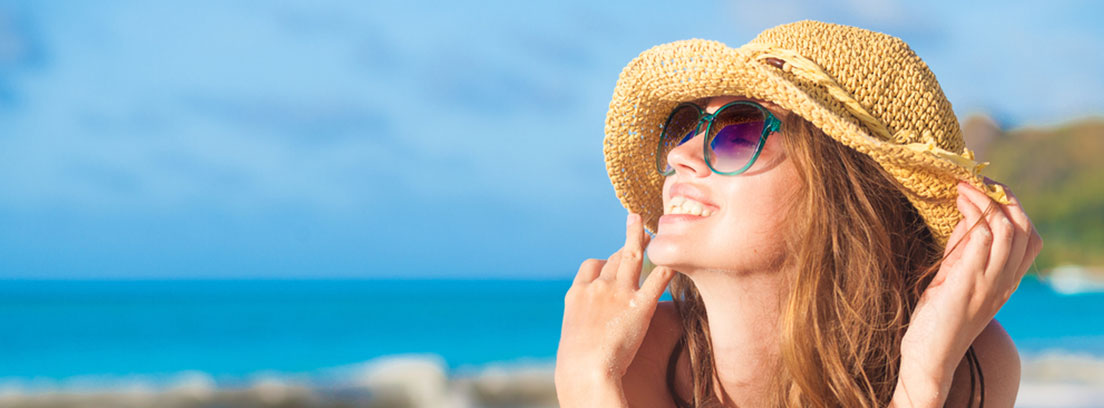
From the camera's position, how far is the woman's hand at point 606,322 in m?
2.28

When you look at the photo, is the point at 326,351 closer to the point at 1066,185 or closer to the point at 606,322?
the point at 606,322

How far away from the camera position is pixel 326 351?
20984 millimetres

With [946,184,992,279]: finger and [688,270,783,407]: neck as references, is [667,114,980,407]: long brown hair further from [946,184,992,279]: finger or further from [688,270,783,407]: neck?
[946,184,992,279]: finger

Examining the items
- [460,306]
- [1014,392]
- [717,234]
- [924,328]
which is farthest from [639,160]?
[460,306]

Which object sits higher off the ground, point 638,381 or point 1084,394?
point 1084,394

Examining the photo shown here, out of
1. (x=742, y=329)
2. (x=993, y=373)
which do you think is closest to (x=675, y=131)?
(x=742, y=329)

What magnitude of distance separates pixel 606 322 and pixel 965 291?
95 centimetres

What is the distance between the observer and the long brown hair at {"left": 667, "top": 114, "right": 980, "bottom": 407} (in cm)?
222

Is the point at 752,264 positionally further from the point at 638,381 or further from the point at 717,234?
the point at 638,381

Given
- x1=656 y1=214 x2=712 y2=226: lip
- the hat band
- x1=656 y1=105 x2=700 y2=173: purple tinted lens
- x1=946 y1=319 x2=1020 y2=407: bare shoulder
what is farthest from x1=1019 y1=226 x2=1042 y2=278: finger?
x1=656 y1=105 x2=700 y2=173: purple tinted lens

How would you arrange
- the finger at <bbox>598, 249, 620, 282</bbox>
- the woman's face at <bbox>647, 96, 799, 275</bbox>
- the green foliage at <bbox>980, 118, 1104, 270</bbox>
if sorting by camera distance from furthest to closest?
the green foliage at <bbox>980, 118, 1104, 270</bbox> → the finger at <bbox>598, 249, 620, 282</bbox> → the woman's face at <bbox>647, 96, 799, 275</bbox>

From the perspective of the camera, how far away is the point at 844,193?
2252mm

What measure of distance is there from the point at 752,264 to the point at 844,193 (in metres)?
0.33

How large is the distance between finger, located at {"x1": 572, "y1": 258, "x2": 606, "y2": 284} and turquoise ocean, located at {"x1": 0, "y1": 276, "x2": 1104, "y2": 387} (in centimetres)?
936
